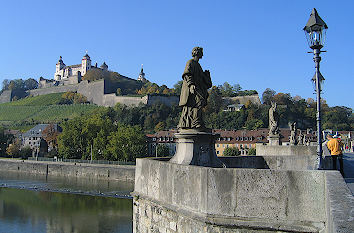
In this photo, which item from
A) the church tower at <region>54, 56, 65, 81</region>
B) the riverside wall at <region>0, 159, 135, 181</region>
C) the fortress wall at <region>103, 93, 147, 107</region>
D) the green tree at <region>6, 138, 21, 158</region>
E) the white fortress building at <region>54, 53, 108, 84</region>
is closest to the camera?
the riverside wall at <region>0, 159, 135, 181</region>

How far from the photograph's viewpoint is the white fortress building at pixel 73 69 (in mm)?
135663

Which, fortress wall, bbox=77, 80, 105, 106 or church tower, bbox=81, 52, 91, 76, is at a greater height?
church tower, bbox=81, 52, 91, 76

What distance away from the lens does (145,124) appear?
9088 cm

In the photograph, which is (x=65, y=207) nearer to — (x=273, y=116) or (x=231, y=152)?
(x=273, y=116)

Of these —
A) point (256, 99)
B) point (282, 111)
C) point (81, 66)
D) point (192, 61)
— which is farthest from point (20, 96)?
point (192, 61)

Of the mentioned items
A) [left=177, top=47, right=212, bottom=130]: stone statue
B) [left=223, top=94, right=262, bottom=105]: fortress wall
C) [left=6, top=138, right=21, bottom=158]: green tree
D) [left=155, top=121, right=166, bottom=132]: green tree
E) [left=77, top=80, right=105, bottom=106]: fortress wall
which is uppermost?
[left=77, top=80, right=105, bottom=106]: fortress wall

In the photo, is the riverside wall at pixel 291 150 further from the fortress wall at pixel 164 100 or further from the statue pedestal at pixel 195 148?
the fortress wall at pixel 164 100

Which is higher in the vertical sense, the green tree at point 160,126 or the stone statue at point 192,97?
the green tree at point 160,126

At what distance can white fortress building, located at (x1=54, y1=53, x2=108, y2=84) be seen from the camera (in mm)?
135663

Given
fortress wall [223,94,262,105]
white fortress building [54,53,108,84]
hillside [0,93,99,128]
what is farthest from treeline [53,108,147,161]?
white fortress building [54,53,108,84]

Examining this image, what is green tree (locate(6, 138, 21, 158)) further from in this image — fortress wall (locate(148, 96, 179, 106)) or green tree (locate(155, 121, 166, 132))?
fortress wall (locate(148, 96, 179, 106))

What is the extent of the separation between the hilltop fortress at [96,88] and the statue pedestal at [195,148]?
93583mm

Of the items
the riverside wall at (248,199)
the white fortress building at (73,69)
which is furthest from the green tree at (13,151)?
the white fortress building at (73,69)

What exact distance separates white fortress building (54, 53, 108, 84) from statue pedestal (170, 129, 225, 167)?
131m
